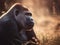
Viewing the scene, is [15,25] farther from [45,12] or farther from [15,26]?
[45,12]

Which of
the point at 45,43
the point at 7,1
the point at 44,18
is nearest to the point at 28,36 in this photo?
the point at 45,43

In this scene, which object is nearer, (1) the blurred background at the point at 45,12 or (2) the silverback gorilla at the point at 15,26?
(2) the silverback gorilla at the point at 15,26

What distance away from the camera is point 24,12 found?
4.71m

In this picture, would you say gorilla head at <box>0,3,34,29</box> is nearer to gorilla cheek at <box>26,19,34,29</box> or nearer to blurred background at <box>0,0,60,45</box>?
gorilla cheek at <box>26,19,34,29</box>

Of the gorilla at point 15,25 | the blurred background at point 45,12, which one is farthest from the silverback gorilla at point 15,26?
the blurred background at point 45,12

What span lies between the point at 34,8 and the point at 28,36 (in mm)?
4321

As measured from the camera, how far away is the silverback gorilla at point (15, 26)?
4.57 metres

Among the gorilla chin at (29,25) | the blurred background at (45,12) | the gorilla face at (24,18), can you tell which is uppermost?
the gorilla face at (24,18)

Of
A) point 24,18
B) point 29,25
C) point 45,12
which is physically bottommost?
point 45,12

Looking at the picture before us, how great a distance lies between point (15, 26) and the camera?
461 cm

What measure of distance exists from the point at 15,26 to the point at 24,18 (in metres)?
0.21

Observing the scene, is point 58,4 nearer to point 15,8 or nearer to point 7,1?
point 7,1

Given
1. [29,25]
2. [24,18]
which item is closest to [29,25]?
[29,25]

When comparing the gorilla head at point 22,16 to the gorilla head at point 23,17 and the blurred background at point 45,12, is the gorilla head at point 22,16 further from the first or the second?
the blurred background at point 45,12
